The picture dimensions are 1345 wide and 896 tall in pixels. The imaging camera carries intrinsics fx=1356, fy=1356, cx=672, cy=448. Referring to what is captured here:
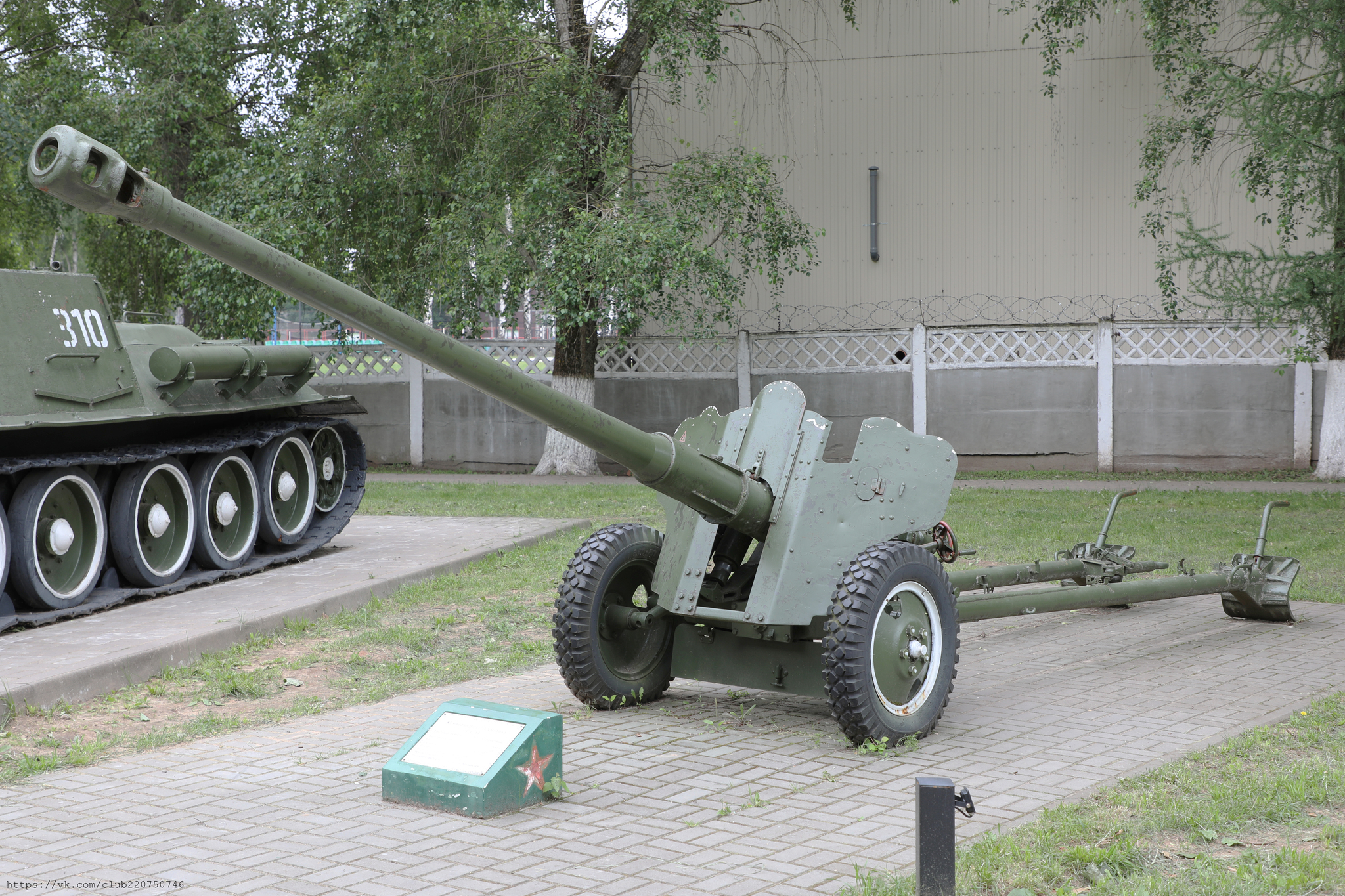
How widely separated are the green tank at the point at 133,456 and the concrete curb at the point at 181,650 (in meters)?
1.12

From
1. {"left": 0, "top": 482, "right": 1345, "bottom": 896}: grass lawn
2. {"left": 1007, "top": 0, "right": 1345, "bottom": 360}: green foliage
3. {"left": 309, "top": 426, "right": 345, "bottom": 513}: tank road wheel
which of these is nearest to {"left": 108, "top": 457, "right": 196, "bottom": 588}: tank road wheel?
{"left": 0, "top": 482, "right": 1345, "bottom": 896}: grass lawn

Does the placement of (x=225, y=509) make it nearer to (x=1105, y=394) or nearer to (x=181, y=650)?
(x=181, y=650)

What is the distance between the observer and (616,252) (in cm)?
1402

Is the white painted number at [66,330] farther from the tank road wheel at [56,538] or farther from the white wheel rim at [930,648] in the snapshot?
the white wheel rim at [930,648]

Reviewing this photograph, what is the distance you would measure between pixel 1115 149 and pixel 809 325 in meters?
4.50

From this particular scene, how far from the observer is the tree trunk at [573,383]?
16672 mm

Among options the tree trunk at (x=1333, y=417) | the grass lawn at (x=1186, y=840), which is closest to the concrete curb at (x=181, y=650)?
the grass lawn at (x=1186, y=840)

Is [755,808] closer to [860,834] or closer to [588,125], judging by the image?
[860,834]

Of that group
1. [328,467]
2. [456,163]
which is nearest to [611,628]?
[328,467]

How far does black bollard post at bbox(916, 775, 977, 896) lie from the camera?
321 centimetres

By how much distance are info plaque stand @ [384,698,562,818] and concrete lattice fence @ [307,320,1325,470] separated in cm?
1258

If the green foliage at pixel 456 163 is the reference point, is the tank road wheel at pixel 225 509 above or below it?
below

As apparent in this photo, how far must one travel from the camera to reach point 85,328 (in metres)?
8.41

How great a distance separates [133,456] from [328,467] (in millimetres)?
2634
